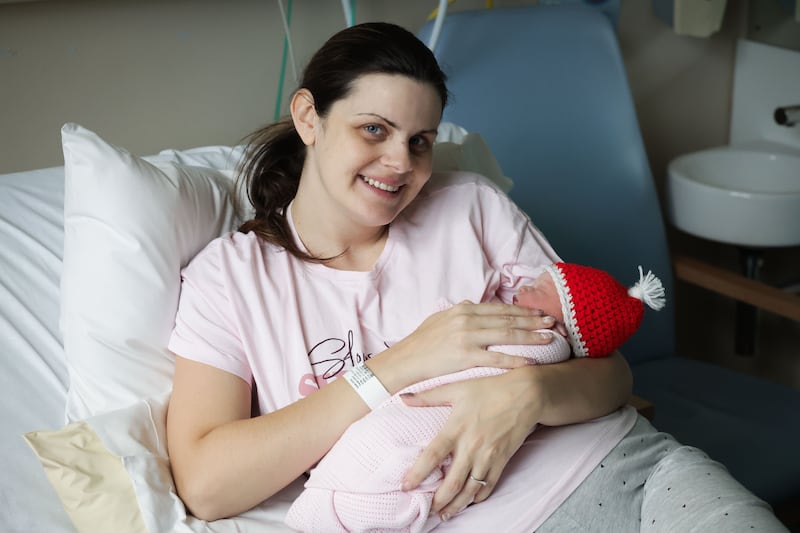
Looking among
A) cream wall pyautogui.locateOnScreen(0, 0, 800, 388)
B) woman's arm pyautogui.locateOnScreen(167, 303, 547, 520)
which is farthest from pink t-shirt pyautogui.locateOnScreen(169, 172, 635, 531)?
cream wall pyautogui.locateOnScreen(0, 0, 800, 388)

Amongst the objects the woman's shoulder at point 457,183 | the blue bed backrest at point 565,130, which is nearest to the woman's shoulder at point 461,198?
the woman's shoulder at point 457,183

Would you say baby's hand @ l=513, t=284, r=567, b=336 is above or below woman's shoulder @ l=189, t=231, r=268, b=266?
below

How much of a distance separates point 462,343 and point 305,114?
19.3 inches

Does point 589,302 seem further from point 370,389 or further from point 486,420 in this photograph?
point 370,389

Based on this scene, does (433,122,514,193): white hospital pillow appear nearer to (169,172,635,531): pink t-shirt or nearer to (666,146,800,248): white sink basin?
(169,172,635,531): pink t-shirt

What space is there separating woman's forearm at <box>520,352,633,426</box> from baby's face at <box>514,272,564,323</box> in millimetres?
81

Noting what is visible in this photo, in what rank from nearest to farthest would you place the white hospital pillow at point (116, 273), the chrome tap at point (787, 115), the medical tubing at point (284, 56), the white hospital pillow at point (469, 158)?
the white hospital pillow at point (116, 273)
the white hospital pillow at point (469, 158)
the medical tubing at point (284, 56)
the chrome tap at point (787, 115)

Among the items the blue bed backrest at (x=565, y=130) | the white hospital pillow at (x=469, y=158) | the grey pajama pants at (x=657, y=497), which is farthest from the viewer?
the blue bed backrest at (x=565, y=130)

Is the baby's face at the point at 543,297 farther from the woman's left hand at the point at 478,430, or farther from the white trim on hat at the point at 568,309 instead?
the woman's left hand at the point at 478,430

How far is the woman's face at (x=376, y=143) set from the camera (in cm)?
139

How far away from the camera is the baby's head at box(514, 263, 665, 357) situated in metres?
1.33

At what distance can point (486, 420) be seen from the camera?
4.15 feet

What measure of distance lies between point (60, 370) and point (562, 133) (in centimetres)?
137

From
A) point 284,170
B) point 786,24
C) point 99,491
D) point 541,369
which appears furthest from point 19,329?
point 786,24
